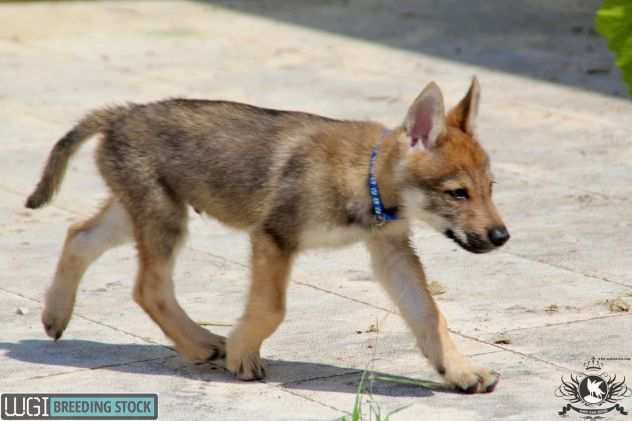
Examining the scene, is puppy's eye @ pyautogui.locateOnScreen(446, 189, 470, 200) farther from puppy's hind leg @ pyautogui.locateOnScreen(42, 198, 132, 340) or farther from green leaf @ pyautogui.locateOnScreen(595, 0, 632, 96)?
puppy's hind leg @ pyautogui.locateOnScreen(42, 198, 132, 340)

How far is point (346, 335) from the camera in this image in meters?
6.95

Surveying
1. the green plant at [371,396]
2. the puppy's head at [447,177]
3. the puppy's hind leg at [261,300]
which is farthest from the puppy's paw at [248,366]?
the puppy's head at [447,177]

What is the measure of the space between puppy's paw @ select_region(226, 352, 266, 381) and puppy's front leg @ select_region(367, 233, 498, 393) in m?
0.65

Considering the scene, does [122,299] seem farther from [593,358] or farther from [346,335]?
[593,358]

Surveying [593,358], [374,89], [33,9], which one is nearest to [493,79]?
[374,89]

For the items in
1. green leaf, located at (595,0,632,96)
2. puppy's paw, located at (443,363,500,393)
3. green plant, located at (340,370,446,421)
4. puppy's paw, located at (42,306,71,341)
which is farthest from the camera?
puppy's paw, located at (42,306,71,341)

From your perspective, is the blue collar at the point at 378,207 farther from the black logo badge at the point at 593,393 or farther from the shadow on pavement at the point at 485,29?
the shadow on pavement at the point at 485,29

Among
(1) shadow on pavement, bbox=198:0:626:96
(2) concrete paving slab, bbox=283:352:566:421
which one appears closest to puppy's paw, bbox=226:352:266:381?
(2) concrete paving slab, bbox=283:352:566:421

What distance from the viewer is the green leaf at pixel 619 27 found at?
4605 millimetres

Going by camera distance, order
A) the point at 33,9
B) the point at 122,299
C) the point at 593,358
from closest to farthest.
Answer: the point at 593,358 → the point at 122,299 → the point at 33,9

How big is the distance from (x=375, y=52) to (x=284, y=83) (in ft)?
5.10

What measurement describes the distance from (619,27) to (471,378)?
6.43 feet

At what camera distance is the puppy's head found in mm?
5988

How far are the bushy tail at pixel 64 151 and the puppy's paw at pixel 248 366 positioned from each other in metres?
1.30
